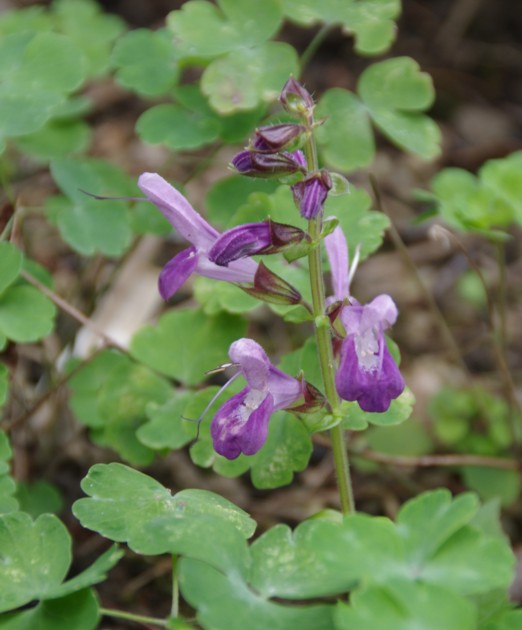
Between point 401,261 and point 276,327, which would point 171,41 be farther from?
point 401,261

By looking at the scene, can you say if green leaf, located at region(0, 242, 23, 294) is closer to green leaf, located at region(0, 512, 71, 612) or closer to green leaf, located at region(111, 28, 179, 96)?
green leaf, located at region(0, 512, 71, 612)

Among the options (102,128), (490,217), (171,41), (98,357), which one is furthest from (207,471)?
(102,128)

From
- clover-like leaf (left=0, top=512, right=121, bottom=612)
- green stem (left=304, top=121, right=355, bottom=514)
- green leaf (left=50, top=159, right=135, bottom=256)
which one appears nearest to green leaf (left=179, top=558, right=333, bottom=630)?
clover-like leaf (left=0, top=512, right=121, bottom=612)

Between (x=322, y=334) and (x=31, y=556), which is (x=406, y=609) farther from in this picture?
(x=31, y=556)

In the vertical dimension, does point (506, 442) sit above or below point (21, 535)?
below

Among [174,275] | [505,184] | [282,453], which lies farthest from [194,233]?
[505,184]
